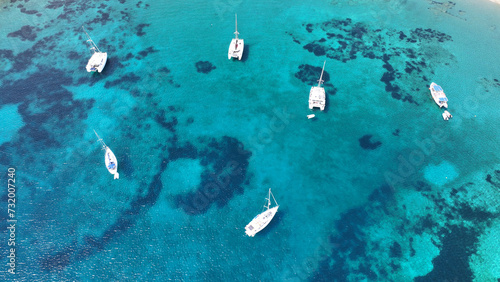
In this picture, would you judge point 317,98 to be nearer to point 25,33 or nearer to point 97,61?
point 97,61

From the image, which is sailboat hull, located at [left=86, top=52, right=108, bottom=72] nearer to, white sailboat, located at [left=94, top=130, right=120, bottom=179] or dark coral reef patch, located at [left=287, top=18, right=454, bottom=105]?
white sailboat, located at [left=94, top=130, right=120, bottom=179]

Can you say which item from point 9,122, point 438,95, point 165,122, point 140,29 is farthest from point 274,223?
point 140,29

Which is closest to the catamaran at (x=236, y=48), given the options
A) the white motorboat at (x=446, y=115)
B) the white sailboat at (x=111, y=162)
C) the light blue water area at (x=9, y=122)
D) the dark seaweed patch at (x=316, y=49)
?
the dark seaweed patch at (x=316, y=49)

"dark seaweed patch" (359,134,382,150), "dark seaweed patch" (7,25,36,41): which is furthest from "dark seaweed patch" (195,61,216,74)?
"dark seaweed patch" (7,25,36,41)

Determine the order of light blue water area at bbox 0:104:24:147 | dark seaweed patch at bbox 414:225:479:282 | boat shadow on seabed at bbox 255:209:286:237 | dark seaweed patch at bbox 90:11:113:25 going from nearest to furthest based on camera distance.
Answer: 1. dark seaweed patch at bbox 414:225:479:282
2. boat shadow on seabed at bbox 255:209:286:237
3. light blue water area at bbox 0:104:24:147
4. dark seaweed patch at bbox 90:11:113:25

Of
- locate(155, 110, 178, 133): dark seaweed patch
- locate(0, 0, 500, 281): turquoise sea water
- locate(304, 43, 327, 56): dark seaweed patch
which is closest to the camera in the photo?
locate(0, 0, 500, 281): turquoise sea water

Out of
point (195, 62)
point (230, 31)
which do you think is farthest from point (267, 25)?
point (195, 62)
